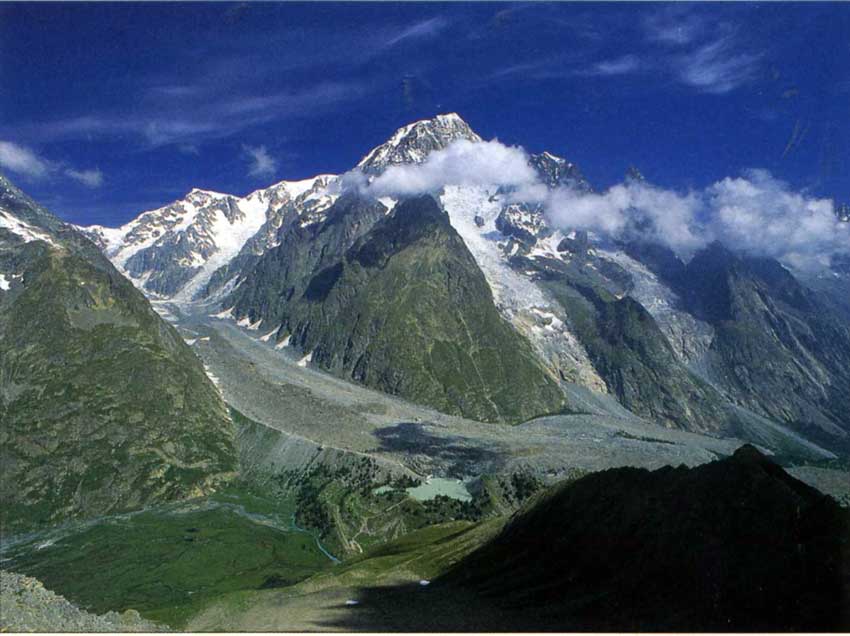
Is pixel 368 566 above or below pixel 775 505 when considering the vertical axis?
below

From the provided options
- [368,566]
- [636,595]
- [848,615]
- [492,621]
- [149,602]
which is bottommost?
[149,602]

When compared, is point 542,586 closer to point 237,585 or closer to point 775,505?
point 775,505

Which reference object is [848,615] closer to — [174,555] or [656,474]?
[656,474]

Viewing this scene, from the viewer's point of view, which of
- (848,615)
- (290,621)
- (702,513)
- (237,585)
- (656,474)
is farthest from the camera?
(237,585)

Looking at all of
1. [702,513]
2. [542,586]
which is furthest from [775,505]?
[542,586]

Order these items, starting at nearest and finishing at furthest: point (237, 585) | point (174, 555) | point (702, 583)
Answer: point (702, 583) → point (237, 585) → point (174, 555)

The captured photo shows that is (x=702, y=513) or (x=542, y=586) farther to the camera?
(x=542, y=586)
